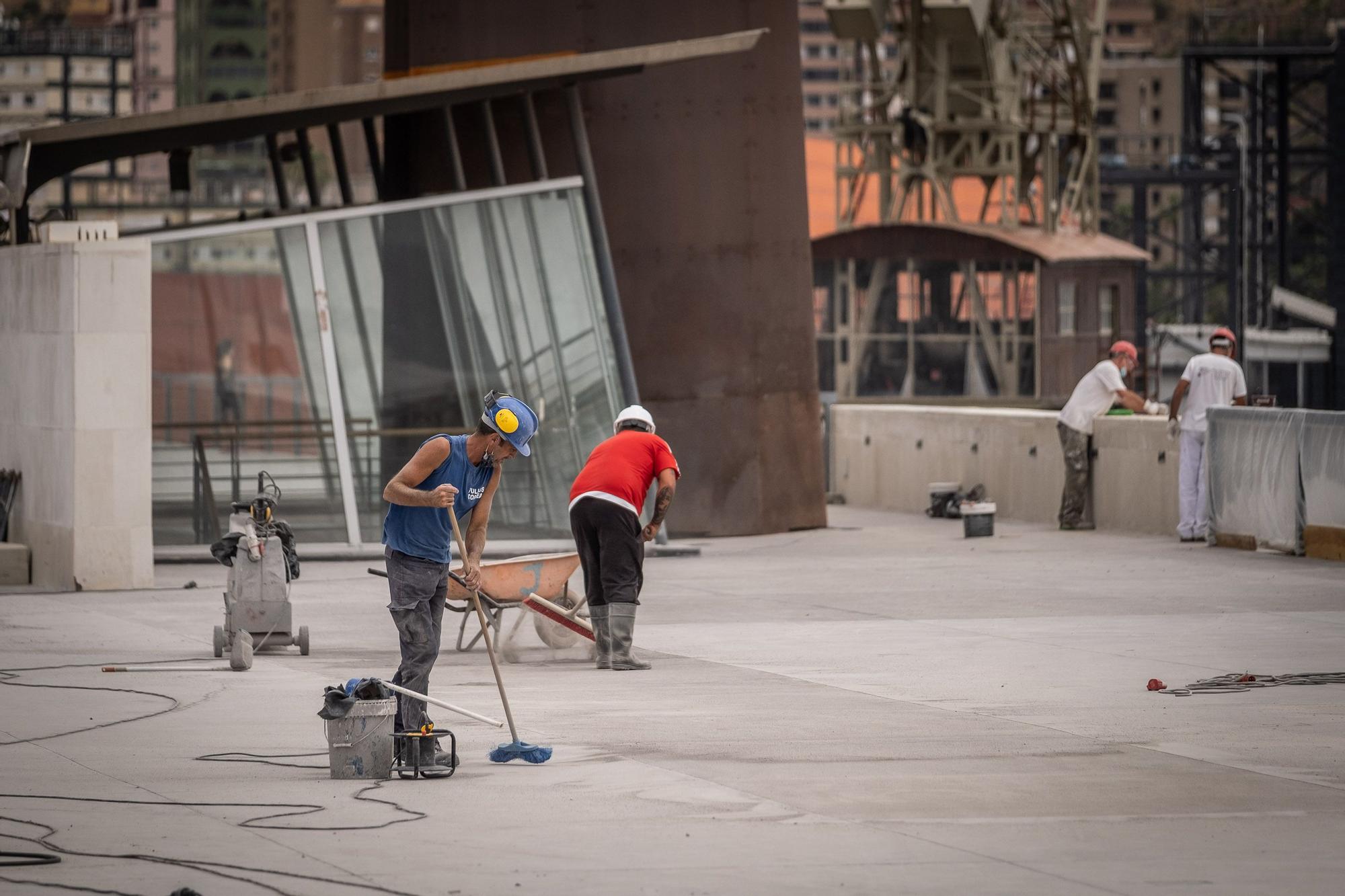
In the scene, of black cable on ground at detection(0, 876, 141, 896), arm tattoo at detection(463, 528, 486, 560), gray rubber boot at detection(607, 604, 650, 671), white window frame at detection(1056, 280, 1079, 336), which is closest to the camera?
black cable on ground at detection(0, 876, 141, 896)

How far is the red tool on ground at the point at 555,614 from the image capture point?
1388cm

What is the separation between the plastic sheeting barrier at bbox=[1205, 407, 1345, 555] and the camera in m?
20.5

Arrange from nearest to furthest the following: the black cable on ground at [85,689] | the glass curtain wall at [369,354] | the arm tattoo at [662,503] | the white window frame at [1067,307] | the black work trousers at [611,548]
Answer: the black cable on ground at [85,689] → the black work trousers at [611,548] → the arm tattoo at [662,503] → the glass curtain wall at [369,354] → the white window frame at [1067,307]

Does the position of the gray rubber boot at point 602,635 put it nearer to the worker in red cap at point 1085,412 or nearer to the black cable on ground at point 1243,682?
the black cable on ground at point 1243,682

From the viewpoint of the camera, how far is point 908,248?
55.5 metres

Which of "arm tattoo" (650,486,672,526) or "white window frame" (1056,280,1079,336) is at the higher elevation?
"white window frame" (1056,280,1079,336)

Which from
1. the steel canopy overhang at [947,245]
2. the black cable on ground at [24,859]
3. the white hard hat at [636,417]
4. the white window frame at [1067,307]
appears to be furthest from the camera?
the white window frame at [1067,307]

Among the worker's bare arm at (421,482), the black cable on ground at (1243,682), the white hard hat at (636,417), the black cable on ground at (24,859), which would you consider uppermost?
the white hard hat at (636,417)

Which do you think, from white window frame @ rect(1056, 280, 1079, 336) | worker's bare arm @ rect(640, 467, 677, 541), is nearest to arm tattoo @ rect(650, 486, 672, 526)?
worker's bare arm @ rect(640, 467, 677, 541)

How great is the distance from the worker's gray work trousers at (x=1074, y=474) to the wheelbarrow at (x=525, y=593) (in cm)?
1076

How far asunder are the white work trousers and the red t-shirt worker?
32.1 ft

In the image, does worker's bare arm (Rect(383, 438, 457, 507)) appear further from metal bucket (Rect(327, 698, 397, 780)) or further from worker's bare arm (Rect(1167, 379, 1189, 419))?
worker's bare arm (Rect(1167, 379, 1189, 419))

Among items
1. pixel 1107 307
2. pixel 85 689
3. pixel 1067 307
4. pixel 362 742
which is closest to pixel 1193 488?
pixel 85 689

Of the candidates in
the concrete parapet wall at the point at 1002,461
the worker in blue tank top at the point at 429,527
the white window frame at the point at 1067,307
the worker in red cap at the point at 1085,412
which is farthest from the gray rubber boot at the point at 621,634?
the white window frame at the point at 1067,307
